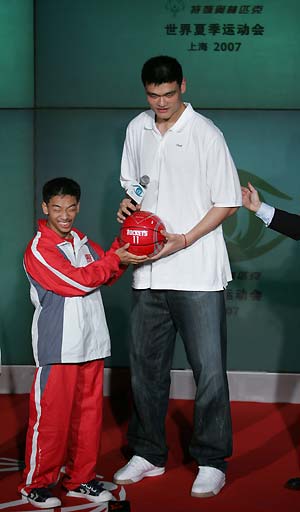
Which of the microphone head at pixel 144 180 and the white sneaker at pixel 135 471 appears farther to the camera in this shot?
the white sneaker at pixel 135 471

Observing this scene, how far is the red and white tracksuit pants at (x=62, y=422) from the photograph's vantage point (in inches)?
133

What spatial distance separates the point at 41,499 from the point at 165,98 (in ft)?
5.40

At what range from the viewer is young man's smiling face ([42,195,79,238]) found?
3398 mm

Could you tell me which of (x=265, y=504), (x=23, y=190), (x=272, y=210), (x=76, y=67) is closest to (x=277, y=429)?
(x=265, y=504)

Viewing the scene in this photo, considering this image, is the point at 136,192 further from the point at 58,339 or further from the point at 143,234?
the point at 58,339

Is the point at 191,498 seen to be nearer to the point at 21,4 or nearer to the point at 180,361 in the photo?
the point at 180,361

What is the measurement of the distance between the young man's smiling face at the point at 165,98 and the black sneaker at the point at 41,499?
5.14 ft

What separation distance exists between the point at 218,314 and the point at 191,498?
2.46 feet

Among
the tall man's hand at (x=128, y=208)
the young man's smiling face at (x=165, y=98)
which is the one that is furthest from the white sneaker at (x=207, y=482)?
the young man's smiling face at (x=165, y=98)

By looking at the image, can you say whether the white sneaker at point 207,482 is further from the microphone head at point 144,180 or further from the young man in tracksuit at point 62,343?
the microphone head at point 144,180

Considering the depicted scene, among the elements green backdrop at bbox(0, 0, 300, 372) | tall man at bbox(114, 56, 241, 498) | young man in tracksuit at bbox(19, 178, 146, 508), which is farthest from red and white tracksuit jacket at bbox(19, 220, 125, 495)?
green backdrop at bbox(0, 0, 300, 372)

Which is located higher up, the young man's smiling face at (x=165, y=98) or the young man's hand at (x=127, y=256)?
the young man's smiling face at (x=165, y=98)

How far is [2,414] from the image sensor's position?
4.68 metres

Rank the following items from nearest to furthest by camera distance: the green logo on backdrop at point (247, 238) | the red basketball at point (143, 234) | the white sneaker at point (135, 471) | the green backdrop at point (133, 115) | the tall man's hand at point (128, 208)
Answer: the red basketball at point (143, 234)
the tall man's hand at point (128, 208)
the white sneaker at point (135, 471)
the green backdrop at point (133, 115)
the green logo on backdrop at point (247, 238)
